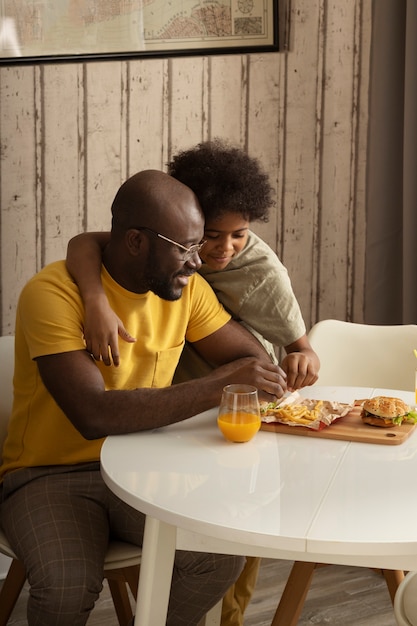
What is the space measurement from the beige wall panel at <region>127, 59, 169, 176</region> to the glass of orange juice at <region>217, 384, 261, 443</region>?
152cm

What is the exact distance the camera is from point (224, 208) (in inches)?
83.7

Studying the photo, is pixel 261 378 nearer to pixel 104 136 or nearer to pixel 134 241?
pixel 134 241

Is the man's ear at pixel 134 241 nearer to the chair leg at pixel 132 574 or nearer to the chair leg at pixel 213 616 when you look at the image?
the chair leg at pixel 132 574

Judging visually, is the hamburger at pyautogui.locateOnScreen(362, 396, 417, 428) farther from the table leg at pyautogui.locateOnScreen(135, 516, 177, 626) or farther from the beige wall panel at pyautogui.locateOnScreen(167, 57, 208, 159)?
the beige wall panel at pyautogui.locateOnScreen(167, 57, 208, 159)

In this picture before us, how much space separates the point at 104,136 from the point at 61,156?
0.54 ft

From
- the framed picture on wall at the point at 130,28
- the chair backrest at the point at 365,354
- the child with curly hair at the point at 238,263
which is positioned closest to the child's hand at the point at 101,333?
the child with curly hair at the point at 238,263

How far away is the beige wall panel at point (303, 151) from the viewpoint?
3.26 metres

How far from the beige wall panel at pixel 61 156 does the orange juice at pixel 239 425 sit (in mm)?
1422

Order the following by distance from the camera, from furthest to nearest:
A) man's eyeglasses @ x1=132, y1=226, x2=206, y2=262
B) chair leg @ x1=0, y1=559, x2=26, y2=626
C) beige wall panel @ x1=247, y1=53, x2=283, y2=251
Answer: beige wall panel @ x1=247, y1=53, x2=283, y2=251 → chair leg @ x1=0, y1=559, x2=26, y2=626 → man's eyeglasses @ x1=132, y1=226, x2=206, y2=262

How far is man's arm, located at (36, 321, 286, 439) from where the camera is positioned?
5.83ft

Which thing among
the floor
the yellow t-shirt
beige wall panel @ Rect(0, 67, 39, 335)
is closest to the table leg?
the yellow t-shirt

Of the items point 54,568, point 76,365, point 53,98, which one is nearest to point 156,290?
point 76,365

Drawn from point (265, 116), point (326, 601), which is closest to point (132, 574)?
point (326, 601)

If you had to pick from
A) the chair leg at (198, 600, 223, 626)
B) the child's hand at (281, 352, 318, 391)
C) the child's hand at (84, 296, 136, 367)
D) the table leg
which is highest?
the child's hand at (84, 296, 136, 367)
